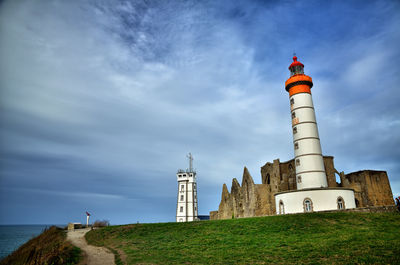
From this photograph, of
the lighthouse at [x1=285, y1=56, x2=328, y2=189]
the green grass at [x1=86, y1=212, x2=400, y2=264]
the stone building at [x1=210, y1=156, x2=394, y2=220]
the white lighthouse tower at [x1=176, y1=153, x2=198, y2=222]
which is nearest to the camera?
the green grass at [x1=86, y1=212, x2=400, y2=264]

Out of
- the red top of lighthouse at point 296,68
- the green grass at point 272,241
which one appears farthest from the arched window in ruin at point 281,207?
the red top of lighthouse at point 296,68

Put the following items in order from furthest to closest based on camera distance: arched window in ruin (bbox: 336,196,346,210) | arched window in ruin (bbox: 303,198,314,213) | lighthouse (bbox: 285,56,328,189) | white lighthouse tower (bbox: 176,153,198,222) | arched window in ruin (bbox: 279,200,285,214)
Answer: white lighthouse tower (bbox: 176,153,198,222) → lighthouse (bbox: 285,56,328,189) → arched window in ruin (bbox: 279,200,285,214) → arched window in ruin (bbox: 303,198,314,213) → arched window in ruin (bbox: 336,196,346,210)

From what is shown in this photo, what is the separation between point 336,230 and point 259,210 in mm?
16752

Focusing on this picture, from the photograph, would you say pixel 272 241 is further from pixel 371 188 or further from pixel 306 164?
pixel 371 188

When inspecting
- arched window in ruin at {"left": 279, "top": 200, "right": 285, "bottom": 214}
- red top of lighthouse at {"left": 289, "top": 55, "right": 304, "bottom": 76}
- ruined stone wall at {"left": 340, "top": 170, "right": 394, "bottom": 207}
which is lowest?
arched window in ruin at {"left": 279, "top": 200, "right": 285, "bottom": 214}

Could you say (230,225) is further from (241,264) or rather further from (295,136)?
(295,136)

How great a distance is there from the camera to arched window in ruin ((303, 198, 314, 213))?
24.1 metres

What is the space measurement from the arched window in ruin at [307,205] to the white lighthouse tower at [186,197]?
101 ft

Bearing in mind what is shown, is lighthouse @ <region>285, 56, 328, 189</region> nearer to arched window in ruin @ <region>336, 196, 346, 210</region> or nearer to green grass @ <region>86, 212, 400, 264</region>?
arched window in ruin @ <region>336, 196, 346, 210</region>

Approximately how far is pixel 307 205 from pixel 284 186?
801cm

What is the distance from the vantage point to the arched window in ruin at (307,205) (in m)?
24.1

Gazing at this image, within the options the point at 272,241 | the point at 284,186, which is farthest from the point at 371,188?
the point at 272,241

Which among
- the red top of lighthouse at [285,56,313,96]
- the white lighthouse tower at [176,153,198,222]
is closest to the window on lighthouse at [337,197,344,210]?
the red top of lighthouse at [285,56,313,96]

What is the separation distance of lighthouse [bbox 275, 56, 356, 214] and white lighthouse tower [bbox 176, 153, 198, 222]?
2781 centimetres
